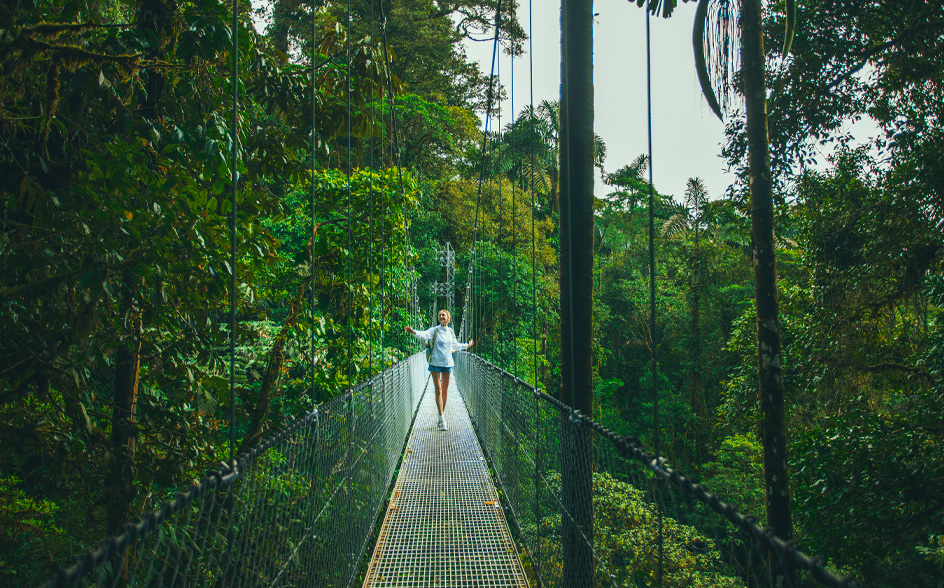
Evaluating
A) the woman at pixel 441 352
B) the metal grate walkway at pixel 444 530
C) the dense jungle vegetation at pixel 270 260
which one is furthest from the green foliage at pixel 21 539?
the woman at pixel 441 352

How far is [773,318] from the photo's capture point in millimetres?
3307

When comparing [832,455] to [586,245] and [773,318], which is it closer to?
[773,318]

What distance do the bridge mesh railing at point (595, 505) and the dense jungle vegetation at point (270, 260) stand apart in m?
0.71

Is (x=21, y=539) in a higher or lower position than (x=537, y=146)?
lower

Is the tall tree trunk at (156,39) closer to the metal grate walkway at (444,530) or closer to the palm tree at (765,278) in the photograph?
the metal grate walkway at (444,530)

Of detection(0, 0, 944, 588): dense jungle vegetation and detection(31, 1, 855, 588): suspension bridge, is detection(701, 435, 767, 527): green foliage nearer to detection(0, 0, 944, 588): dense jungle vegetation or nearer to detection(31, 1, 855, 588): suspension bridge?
detection(0, 0, 944, 588): dense jungle vegetation

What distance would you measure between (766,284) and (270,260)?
2829 mm

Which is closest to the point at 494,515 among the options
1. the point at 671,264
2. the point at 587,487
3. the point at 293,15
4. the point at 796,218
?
the point at 587,487

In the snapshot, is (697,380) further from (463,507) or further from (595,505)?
(595,505)

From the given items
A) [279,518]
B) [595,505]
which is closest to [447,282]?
[595,505]

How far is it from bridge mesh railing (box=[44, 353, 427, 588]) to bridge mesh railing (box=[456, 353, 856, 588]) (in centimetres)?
67

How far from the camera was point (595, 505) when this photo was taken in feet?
7.34

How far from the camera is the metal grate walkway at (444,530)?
81.7 inches

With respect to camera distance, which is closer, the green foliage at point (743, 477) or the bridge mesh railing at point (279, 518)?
the bridge mesh railing at point (279, 518)
